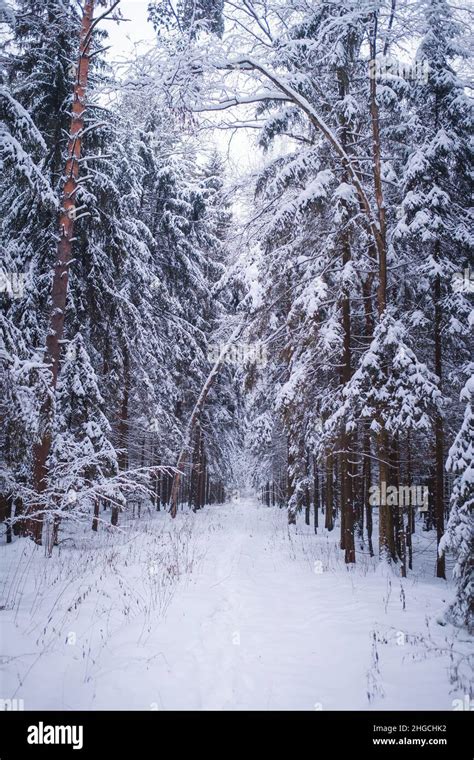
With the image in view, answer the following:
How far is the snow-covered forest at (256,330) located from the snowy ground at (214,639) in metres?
0.04

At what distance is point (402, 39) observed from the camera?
Answer: 8289 mm

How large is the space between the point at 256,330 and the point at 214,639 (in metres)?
7.78

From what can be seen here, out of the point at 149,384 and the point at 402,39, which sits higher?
the point at 402,39

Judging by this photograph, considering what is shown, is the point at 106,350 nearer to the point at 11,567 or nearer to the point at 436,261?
the point at 11,567

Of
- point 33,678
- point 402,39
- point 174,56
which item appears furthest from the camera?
point 402,39

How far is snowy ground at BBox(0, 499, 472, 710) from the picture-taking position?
11.1 ft

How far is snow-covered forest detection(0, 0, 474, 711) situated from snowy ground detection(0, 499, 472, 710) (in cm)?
4

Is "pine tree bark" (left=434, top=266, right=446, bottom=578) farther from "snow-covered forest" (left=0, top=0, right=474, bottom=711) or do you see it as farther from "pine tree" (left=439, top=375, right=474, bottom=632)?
"pine tree" (left=439, top=375, right=474, bottom=632)

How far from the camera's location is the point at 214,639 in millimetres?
4484

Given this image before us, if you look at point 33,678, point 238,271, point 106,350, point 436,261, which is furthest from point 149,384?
point 33,678

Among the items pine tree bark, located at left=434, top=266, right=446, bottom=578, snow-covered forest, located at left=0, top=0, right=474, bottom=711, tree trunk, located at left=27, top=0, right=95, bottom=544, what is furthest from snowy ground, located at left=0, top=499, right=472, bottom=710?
tree trunk, located at left=27, top=0, right=95, bottom=544

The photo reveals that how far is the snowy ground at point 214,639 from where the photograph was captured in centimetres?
339
